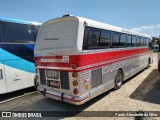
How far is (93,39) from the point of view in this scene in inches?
207

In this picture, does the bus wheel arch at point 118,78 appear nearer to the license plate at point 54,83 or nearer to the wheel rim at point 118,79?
the wheel rim at point 118,79

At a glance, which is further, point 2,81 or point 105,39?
point 2,81

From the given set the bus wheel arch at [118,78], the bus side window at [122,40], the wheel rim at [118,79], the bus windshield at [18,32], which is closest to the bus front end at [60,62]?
the bus windshield at [18,32]

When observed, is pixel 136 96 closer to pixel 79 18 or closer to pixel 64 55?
pixel 64 55

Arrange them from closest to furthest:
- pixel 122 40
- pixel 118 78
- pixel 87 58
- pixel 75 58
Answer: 1. pixel 75 58
2. pixel 87 58
3. pixel 118 78
4. pixel 122 40

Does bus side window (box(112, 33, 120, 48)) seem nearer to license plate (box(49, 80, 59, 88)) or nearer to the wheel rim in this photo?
the wheel rim

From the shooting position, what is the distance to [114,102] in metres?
5.66

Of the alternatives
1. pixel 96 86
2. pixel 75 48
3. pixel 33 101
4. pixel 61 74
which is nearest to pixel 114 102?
pixel 96 86

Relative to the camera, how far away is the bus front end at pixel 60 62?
4590 millimetres

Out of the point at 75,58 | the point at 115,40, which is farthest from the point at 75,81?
the point at 115,40

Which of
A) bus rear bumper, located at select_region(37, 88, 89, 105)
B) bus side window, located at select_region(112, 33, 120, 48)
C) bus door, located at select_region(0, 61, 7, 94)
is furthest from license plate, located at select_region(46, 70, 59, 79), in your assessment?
bus side window, located at select_region(112, 33, 120, 48)

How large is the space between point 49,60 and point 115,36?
3218 millimetres

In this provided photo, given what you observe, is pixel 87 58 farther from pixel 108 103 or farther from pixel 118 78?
pixel 118 78

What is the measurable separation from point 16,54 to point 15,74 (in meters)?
0.86
